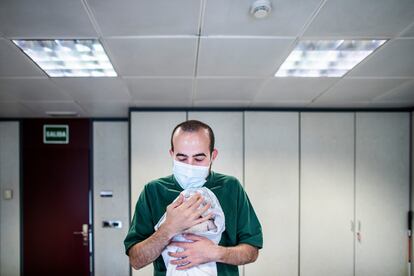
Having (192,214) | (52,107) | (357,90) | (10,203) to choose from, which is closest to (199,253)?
(192,214)

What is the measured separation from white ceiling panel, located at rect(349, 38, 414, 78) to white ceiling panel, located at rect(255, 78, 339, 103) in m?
0.32

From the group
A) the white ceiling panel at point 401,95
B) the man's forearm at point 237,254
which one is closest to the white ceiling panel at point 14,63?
the man's forearm at point 237,254

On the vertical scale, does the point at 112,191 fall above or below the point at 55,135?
below

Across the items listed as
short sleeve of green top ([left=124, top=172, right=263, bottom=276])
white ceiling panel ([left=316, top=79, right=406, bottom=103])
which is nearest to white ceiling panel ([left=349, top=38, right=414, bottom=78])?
white ceiling panel ([left=316, top=79, right=406, bottom=103])

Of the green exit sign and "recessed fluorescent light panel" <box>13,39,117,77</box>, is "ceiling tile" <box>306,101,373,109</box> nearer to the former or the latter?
"recessed fluorescent light panel" <box>13,39,117,77</box>

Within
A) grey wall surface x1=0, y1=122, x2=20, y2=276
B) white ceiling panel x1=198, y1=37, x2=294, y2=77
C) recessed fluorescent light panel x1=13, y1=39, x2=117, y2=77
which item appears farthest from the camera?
grey wall surface x1=0, y1=122, x2=20, y2=276

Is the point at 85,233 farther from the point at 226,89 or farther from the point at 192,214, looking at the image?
the point at 192,214

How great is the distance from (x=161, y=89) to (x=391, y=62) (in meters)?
2.05

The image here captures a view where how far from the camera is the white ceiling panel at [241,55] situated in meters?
2.05

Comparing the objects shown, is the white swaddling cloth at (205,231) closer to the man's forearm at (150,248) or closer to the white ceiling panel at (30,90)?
the man's forearm at (150,248)

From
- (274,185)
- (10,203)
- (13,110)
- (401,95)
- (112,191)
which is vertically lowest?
(10,203)

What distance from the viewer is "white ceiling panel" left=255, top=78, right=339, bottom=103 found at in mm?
2957

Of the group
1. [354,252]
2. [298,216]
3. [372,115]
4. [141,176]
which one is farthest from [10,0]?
[354,252]

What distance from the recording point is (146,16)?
1.73 m
